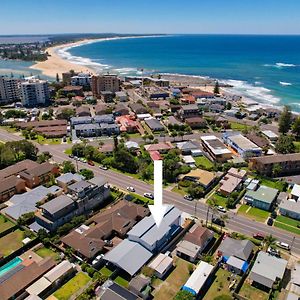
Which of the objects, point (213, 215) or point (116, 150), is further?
point (116, 150)

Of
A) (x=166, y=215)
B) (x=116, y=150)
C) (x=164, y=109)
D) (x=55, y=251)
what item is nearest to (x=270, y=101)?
(x=164, y=109)

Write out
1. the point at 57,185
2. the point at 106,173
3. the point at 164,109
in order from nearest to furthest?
the point at 57,185
the point at 106,173
the point at 164,109

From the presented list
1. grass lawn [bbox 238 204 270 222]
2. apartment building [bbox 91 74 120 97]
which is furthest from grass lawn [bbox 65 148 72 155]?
apartment building [bbox 91 74 120 97]

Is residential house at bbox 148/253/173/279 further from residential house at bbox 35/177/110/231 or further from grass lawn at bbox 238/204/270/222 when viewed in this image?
grass lawn at bbox 238/204/270/222

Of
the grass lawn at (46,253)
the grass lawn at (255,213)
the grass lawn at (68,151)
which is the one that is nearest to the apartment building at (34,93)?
the grass lawn at (68,151)

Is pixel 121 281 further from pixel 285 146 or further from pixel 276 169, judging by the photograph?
pixel 285 146

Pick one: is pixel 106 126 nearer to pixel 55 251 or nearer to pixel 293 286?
pixel 55 251
